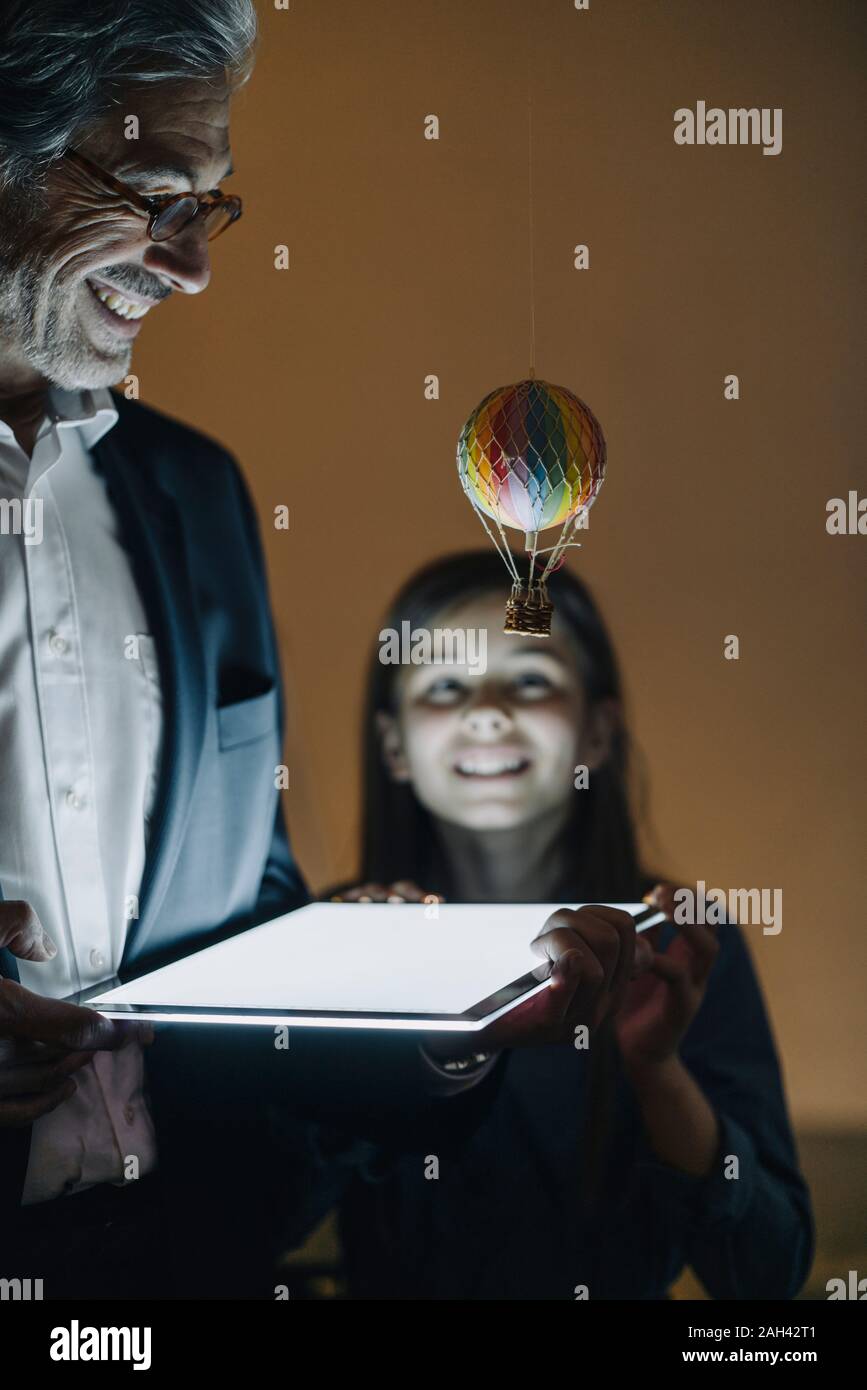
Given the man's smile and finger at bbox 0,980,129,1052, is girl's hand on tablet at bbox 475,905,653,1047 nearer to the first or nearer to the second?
finger at bbox 0,980,129,1052

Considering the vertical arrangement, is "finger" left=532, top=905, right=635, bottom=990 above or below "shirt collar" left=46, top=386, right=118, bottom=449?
below

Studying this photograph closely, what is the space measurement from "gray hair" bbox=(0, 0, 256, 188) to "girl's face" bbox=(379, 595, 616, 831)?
1.26 metres

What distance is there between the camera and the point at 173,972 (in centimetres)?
189

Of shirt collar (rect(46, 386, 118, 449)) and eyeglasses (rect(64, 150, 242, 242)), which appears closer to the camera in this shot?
eyeglasses (rect(64, 150, 242, 242))

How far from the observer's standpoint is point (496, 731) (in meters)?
2.96

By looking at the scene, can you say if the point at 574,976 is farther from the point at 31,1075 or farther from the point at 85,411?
the point at 85,411

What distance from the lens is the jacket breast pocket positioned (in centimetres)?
258

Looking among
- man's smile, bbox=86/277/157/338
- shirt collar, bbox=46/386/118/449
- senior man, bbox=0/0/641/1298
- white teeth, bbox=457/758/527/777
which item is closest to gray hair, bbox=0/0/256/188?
senior man, bbox=0/0/641/1298

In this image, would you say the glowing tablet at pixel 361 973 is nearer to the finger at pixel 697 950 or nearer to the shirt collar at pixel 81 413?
the finger at pixel 697 950

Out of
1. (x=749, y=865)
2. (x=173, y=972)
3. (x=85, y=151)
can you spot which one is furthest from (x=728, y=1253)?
(x=85, y=151)

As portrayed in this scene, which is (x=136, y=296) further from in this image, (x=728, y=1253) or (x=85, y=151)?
(x=728, y=1253)

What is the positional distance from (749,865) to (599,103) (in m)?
1.77

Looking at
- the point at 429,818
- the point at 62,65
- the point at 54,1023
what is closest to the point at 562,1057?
the point at 429,818

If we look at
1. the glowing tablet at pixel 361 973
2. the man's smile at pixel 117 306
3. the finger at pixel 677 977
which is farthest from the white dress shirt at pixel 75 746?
the finger at pixel 677 977
